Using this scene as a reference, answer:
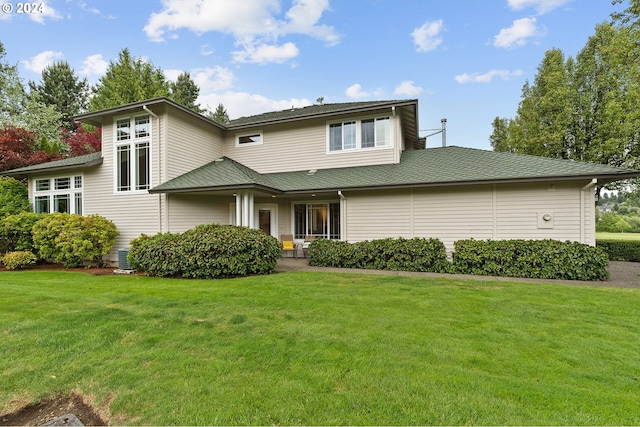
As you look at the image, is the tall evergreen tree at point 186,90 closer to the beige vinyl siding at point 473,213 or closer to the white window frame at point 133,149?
the white window frame at point 133,149

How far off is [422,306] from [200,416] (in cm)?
423

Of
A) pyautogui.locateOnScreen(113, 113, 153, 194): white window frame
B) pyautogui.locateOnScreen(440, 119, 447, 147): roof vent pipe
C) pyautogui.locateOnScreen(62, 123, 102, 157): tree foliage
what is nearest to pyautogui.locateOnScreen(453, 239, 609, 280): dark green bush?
Answer: pyautogui.locateOnScreen(440, 119, 447, 147): roof vent pipe

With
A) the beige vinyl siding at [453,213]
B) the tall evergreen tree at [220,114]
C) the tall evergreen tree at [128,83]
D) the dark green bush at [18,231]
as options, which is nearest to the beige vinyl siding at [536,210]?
the beige vinyl siding at [453,213]

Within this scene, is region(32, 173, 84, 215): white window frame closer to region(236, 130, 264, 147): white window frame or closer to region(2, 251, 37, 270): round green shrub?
region(2, 251, 37, 270): round green shrub

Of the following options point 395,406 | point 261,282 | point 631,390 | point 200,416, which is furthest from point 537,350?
point 261,282

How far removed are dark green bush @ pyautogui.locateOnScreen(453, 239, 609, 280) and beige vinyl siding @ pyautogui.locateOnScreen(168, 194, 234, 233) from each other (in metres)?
9.75

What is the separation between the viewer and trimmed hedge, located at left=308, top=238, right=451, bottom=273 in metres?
9.39

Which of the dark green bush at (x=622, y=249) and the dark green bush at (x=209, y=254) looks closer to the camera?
the dark green bush at (x=209, y=254)

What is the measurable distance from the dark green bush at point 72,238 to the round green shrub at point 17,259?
32 cm

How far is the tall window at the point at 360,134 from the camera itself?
11.8 m

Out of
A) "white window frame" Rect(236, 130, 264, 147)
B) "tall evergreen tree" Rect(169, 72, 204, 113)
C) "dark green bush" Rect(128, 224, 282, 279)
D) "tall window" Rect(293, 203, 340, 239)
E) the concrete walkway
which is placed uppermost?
"tall evergreen tree" Rect(169, 72, 204, 113)

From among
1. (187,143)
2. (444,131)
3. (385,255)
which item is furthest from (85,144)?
(444,131)

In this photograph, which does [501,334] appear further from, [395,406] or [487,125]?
[487,125]

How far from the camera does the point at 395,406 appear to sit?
244 cm
